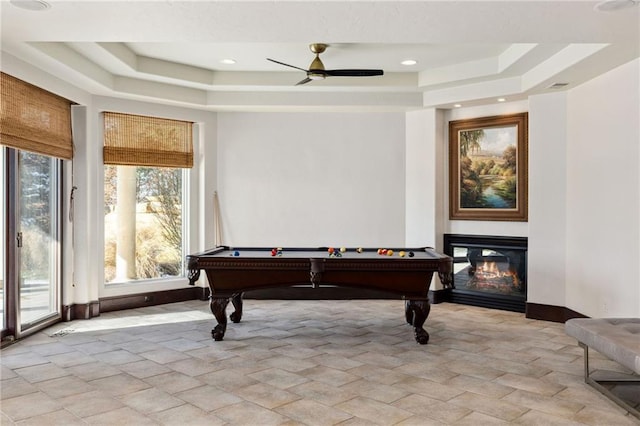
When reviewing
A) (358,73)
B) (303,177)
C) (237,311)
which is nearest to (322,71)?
(358,73)

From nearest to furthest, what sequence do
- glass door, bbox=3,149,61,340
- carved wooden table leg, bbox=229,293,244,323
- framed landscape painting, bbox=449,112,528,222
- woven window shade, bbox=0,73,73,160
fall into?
woven window shade, bbox=0,73,73,160 < glass door, bbox=3,149,61,340 < carved wooden table leg, bbox=229,293,244,323 < framed landscape painting, bbox=449,112,528,222

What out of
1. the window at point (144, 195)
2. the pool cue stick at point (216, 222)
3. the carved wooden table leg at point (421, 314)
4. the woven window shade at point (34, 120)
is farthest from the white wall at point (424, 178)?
the woven window shade at point (34, 120)

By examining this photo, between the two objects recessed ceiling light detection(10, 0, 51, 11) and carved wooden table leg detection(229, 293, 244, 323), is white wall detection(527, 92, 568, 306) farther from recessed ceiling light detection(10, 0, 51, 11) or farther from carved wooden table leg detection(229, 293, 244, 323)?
recessed ceiling light detection(10, 0, 51, 11)

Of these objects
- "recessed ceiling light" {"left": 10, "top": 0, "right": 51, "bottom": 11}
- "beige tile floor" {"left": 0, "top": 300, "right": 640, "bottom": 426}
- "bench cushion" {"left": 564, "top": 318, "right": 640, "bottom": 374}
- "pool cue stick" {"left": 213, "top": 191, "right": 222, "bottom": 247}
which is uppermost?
"recessed ceiling light" {"left": 10, "top": 0, "right": 51, "bottom": 11}

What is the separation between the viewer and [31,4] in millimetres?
3361

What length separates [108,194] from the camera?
22.3 ft

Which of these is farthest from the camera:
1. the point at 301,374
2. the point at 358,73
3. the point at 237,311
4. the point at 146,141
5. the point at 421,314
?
the point at 146,141

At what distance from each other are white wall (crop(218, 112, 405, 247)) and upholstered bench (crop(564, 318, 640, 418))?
395cm

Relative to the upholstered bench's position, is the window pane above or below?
above

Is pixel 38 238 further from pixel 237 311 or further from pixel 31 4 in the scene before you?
pixel 31 4

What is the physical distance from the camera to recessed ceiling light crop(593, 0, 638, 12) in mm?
3309

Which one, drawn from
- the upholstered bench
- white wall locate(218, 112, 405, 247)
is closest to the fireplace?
white wall locate(218, 112, 405, 247)

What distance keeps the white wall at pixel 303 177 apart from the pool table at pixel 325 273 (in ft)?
8.46

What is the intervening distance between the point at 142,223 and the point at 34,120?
2.23 meters
